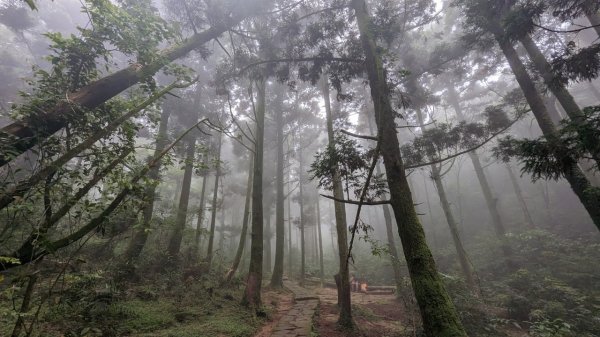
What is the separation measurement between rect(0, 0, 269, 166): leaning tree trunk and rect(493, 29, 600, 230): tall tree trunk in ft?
27.2

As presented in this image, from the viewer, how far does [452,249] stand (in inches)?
867

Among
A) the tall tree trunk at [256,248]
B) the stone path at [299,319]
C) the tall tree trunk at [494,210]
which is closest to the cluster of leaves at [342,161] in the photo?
the tall tree trunk at [256,248]

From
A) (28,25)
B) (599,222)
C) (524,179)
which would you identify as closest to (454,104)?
(524,179)

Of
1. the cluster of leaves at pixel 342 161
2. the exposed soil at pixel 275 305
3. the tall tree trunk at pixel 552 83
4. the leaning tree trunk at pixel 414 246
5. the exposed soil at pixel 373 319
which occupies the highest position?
the tall tree trunk at pixel 552 83

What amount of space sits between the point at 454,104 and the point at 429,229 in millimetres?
12500

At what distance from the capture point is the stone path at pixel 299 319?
310 inches

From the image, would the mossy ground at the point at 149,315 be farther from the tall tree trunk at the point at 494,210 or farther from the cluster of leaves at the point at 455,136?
the tall tree trunk at the point at 494,210

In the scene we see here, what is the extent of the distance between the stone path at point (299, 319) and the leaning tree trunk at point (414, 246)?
412 cm

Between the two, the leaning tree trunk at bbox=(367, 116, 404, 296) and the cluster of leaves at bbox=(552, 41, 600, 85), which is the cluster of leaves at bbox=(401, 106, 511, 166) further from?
the cluster of leaves at bbox=(552, 41, 600, 85)

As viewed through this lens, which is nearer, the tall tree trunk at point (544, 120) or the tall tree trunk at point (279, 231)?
the tall tree trunk at point (544, 120)

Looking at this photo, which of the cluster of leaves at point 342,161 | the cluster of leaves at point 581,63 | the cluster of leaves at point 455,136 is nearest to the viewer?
the cluster of leaves at point 581,63

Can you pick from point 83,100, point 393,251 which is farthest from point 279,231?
point 83,100

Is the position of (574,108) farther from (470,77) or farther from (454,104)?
(454,104)

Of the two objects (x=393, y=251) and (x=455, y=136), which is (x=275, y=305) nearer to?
(x=393, y=251)
